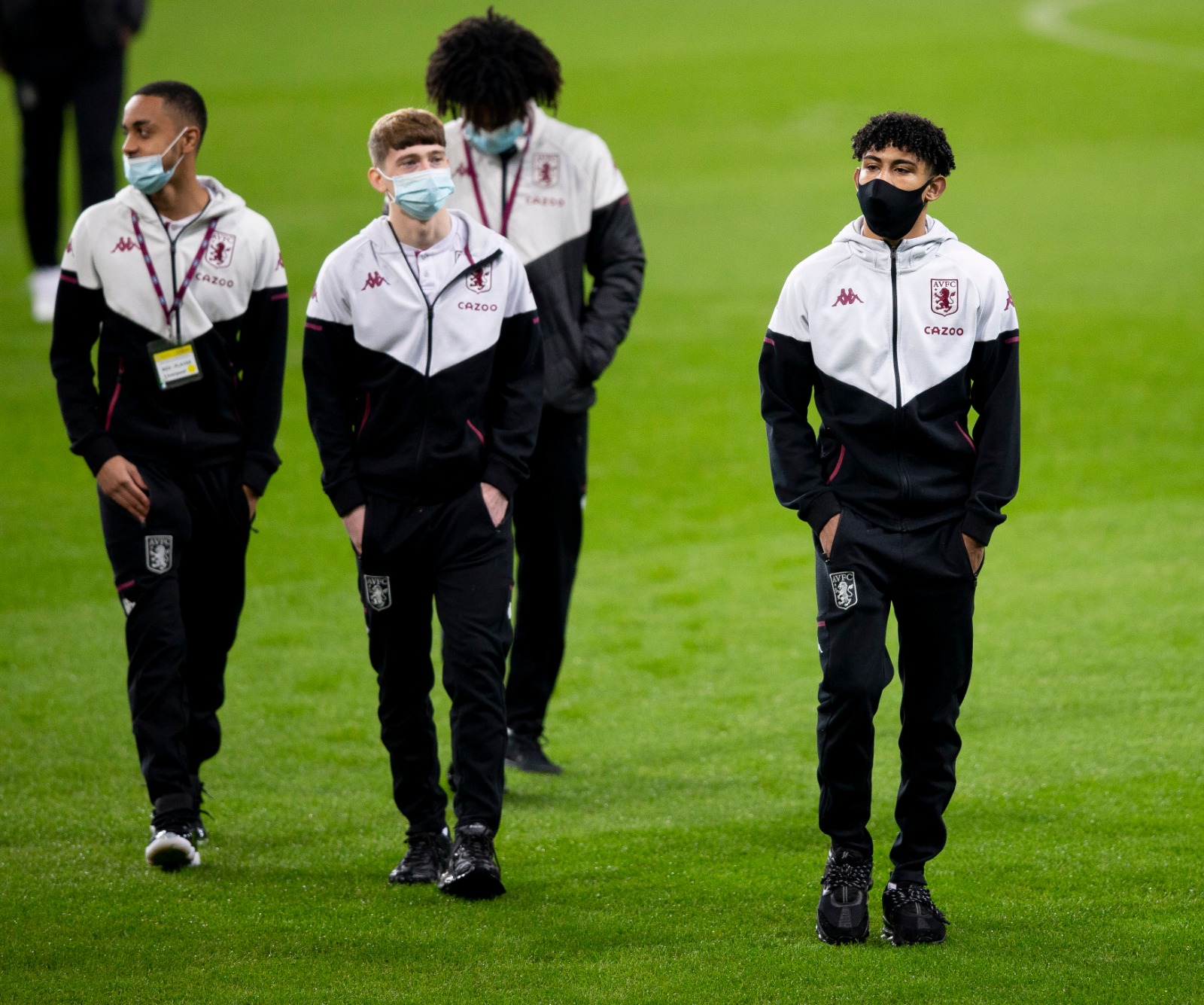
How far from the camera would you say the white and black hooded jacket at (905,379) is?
375 centimetres

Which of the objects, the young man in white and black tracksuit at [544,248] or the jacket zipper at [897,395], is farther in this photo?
the young man in white and black tracksuit at [544,248]

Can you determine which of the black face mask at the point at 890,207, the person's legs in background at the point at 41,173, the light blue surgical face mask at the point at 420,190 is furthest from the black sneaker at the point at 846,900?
the person's legs in background at the point at 41,173

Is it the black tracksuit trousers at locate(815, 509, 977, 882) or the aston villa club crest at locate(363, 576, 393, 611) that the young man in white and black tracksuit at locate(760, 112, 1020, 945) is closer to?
the black tracksuit trousers at locate(815, 509, 977, 882)

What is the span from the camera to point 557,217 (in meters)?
5.11

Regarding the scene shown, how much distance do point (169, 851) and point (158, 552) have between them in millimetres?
772

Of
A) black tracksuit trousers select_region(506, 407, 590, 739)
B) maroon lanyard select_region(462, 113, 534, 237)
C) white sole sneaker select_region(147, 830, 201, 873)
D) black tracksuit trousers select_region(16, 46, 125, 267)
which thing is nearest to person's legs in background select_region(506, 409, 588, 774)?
black tracksuit trousers select_region(506, 407, 590, 739)

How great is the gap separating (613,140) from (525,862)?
16.0m

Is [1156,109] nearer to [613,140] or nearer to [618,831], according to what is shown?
[613,140]

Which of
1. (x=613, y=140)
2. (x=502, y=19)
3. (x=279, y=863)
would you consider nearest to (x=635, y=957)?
(x=279, y=863)

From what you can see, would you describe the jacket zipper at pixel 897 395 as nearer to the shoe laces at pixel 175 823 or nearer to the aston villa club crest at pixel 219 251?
the aston villa club crest at pixel 219 251

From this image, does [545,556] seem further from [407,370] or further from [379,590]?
[407,370]

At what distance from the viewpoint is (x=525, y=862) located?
4.49 meters

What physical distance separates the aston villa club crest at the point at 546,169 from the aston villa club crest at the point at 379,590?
58.3 inches

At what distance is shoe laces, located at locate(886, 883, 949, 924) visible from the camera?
A: 384 cm
